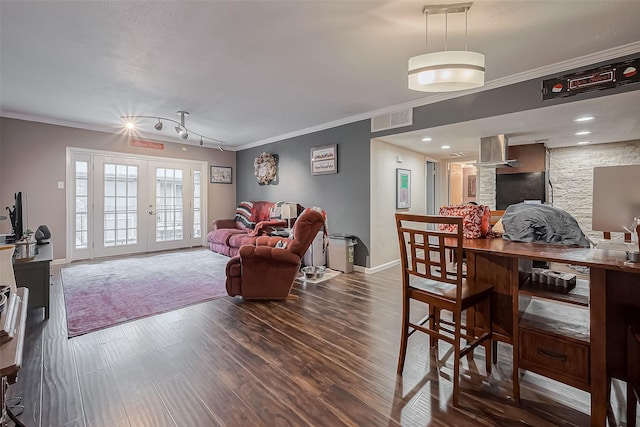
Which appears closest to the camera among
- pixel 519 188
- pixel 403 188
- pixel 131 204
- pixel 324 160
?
pixel 519 188

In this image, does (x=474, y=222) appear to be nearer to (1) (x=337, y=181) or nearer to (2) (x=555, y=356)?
(2) (x=555, y=356)

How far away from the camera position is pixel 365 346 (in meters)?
2.44

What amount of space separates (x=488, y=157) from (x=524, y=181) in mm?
1156

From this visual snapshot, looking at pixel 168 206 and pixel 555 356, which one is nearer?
pixel 555 356

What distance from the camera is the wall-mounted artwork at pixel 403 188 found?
5453mm

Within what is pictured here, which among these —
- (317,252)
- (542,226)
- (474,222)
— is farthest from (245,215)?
(542,226)

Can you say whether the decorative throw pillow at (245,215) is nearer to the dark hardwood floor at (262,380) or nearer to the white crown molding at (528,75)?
the white crown molding at (528,75)

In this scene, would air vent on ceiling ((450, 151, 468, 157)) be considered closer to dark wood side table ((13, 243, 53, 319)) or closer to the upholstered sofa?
the upholstered sofa

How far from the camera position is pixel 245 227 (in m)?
6.86

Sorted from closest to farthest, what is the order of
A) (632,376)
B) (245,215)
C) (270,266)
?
(632,376), (270,266), (245,215)

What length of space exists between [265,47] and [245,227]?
185 inches

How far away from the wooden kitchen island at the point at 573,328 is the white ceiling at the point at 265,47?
1.79m

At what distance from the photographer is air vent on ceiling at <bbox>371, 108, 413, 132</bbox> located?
4.26 m

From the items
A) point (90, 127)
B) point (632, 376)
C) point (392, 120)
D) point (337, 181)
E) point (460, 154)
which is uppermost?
point (90, 127)
